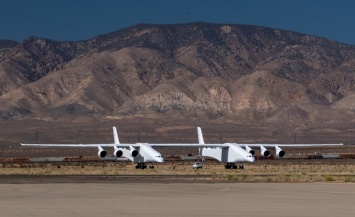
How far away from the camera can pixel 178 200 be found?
1358 inches

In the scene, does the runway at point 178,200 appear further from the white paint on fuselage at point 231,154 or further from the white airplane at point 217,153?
the white airplane at point 217,153

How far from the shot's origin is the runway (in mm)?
29156

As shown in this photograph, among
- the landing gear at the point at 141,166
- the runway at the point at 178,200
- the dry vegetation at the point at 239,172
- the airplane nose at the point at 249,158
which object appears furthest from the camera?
the landing gear at the point at 141,166

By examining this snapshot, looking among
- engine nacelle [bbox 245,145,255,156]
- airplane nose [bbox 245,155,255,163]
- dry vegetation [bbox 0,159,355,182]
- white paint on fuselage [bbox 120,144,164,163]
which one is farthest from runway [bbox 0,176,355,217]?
engine nacelle [bbox 245,145,255,156]

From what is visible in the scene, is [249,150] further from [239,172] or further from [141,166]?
[239,172]

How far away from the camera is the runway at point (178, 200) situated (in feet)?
95.7

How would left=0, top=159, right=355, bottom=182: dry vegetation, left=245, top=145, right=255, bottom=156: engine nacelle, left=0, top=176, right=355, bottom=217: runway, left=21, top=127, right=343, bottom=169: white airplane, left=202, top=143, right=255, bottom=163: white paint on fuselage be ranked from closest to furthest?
left=0, top=176, right=355, bottom=217: runway, left=0, top=159, right=355, bottom=182: dry vegetation, left=202, top=143, right=255, bottom=163: white paint on fuselage, left=21, top=127, right=343, bottom=169: white airplane, left=245, top=145, right=255, bottom=156: engine nacelle

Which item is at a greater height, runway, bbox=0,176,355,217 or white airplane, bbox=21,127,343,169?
white airplane, bbox=21,127,343,169

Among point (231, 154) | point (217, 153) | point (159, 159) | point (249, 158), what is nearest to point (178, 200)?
point (249, 158)

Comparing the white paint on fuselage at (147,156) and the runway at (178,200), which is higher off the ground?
the white paint on fuselage at (147,156)

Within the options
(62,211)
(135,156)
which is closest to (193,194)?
(62,211)

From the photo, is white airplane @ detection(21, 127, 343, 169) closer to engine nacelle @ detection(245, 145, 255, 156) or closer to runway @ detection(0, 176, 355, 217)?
engine nacelle @ detection(245, 145, 255, 156)

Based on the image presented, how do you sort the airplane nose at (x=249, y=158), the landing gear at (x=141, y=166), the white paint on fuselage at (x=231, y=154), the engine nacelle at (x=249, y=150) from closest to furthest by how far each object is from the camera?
the airplane nose at (x=249, y=158)
the white paint on fuselage at (x=231, y=154)
the landing gear at (x=141, y=166)
the engine nacelle at (x=249, y=150)

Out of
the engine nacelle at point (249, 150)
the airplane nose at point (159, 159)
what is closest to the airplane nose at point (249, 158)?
the engine nacelle at point (249, 150)
